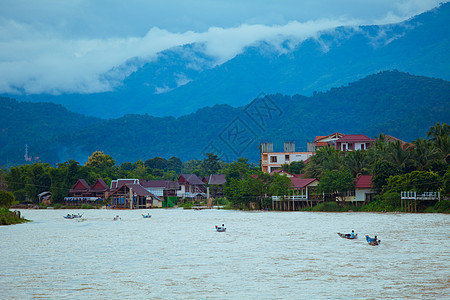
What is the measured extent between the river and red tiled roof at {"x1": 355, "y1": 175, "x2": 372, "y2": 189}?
68.1 ft

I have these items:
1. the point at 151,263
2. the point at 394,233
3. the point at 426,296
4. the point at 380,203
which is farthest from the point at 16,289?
the point at 380,203

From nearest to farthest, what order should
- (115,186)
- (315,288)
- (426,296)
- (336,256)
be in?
(426,296) < (315,288) < (336,256) < (115,186)

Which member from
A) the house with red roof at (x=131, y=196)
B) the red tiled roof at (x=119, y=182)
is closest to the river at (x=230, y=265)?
the house with red roof at (x=131, y=196)

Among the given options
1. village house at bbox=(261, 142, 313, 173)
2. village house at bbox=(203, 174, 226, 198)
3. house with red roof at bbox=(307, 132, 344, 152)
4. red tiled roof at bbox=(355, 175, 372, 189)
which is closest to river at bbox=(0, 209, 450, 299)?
red tiled roof at bbox=(355, 175, 372, 189)

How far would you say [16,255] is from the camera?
27797 millimetres

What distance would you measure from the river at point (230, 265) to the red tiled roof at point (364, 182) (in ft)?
68.1

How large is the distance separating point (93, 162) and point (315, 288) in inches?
4069

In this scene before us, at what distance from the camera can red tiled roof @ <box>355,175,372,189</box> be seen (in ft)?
197

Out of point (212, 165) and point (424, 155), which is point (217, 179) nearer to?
point (212, 165)

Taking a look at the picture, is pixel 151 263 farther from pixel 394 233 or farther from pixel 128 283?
pixel 394 233

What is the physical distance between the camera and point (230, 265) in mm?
24078

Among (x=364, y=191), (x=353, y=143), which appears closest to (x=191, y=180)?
(x=353, y=143)

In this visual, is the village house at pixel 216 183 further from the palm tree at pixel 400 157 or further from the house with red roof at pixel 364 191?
the palm tree at pixel 400 157

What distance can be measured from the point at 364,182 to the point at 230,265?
39.8 metres
